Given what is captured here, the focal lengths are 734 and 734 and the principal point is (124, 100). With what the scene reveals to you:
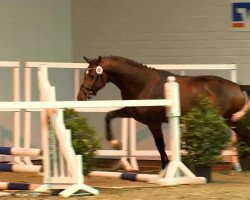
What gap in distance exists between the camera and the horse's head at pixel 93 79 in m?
8.63

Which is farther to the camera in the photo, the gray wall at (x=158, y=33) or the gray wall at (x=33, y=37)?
the gray wall at (x=158, y=33)

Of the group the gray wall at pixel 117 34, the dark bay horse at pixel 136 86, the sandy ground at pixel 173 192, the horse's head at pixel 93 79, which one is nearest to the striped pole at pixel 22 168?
the sandy ground at pixel 173 192

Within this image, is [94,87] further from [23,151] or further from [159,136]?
[23,151]

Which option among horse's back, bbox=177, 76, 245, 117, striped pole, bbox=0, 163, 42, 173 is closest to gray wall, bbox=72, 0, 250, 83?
horse's back, bbox=177, 76, 245, 117

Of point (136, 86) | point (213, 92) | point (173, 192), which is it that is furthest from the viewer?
point (213, 92)

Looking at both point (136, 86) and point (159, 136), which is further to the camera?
point (136, 86)

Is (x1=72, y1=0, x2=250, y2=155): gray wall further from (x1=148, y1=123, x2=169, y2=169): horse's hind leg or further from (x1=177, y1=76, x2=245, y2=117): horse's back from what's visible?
(x1=148, y1=123, x2=169, y2=169): horse's hind leg

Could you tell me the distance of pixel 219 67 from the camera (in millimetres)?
9922

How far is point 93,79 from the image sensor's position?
8.68 m

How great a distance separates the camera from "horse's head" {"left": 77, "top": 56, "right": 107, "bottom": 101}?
28.3 feet

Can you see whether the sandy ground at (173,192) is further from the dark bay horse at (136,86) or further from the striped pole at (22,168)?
the dark bay horse at (136,86)

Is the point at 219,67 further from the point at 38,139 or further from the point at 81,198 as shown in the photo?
the point at 81,198

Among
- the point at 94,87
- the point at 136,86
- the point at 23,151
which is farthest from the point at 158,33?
the point at 23,151

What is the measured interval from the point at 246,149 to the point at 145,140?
1.94 metres
